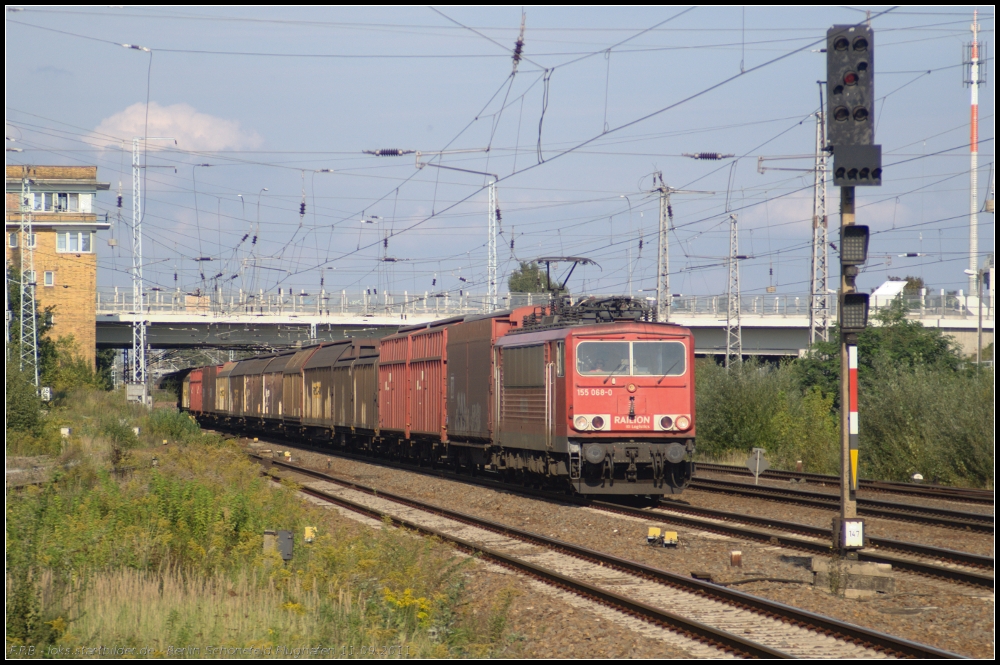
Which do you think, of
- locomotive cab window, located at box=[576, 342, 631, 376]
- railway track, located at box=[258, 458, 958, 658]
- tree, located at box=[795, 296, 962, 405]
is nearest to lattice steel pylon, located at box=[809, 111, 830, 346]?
tree, located at box=[795, 296, 962, 405]

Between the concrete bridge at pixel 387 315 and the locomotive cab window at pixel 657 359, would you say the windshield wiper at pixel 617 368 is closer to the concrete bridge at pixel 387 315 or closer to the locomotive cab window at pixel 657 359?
the locomotive cab window at pixel 657 359

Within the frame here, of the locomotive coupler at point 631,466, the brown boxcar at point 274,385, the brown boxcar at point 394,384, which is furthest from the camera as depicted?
the brown boxcar at point 274,385

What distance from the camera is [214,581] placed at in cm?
1050

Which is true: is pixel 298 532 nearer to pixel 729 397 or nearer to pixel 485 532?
pixel 485 532

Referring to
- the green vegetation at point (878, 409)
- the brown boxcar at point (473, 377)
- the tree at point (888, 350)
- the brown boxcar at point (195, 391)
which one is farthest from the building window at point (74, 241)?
the tree at point (888, 350)

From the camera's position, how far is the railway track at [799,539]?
458 inches

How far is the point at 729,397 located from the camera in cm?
3016

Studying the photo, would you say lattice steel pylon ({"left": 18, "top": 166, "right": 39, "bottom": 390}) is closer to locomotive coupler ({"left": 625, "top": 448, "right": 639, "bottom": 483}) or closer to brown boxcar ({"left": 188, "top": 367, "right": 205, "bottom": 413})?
brown boxcar ({"left": 188, "top": 367, "right": 205, "bottom": 413})

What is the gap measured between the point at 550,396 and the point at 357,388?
15.7 metres

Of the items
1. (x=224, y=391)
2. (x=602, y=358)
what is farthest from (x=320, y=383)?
(x=602, y=358)

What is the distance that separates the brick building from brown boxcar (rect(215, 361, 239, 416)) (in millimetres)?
6968

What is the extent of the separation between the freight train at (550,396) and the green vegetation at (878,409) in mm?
7856

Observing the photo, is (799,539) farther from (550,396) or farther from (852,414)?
(550,396)

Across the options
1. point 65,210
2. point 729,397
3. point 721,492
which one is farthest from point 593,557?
point 65,210
